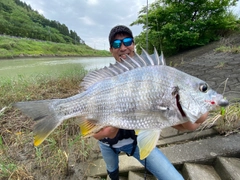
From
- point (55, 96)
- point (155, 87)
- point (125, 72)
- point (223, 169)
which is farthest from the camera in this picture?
point (55, 96)

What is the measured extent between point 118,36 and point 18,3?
132593 millimetres

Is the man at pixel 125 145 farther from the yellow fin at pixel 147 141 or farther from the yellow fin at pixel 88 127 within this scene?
the yellow fin at pixel 147 141

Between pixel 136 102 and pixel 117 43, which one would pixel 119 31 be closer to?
pixel 117 43

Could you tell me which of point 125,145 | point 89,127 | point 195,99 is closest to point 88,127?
point 89,127

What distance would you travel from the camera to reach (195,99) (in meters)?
1.02

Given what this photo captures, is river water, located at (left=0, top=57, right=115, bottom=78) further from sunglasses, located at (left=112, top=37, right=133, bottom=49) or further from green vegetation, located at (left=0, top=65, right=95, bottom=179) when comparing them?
sunglasses, located at (left=112, top=37, right=133, bottom=49)

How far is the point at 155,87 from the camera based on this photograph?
1084 millimetres

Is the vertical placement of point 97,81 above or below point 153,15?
below

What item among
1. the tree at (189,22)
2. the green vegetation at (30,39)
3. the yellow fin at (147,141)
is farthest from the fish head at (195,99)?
the green vegetation at (30,39)

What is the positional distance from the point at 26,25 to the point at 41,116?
89667mm

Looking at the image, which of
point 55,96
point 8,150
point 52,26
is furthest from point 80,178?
point 52,26

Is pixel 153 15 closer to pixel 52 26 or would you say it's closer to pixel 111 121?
pixel 111 121

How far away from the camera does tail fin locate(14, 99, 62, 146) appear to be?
1143 mm

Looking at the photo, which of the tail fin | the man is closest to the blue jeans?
the man
